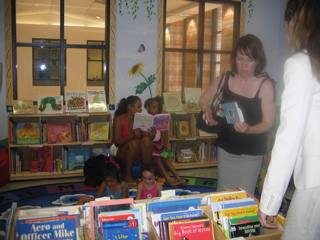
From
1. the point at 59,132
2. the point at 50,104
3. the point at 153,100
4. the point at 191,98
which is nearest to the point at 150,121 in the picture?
the point at 153,100

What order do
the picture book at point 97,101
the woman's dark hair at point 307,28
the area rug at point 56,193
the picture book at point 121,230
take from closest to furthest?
the woman's dark hair at point 307,28
the picture book at point 121,230
the area rug at point 56,193
the picture book at point 97,101

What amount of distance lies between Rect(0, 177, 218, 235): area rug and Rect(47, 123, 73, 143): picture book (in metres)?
0.65

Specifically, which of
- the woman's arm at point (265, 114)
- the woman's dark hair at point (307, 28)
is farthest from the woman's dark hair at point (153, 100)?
the woman's dark hair at point (307, 28)

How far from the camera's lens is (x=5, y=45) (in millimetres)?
4586

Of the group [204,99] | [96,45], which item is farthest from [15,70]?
[204,99]

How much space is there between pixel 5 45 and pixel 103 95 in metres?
1.46

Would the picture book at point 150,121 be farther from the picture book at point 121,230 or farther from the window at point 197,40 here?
the picture book at point 121,230

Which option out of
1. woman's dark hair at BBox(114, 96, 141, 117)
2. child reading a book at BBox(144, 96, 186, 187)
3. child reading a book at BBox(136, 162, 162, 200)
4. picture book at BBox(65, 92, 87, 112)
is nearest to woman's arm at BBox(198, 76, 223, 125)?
child reading a book at BBox(136, 162, 162, 200)

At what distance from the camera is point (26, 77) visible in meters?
4.73

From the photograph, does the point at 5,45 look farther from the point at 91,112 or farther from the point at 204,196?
the point at 204,196

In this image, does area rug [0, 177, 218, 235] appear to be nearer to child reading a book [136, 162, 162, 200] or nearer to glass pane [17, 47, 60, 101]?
child reading a book [136, 162, 162, 200]

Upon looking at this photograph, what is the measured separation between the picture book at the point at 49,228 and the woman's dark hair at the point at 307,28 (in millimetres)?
1157

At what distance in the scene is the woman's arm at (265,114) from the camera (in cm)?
198

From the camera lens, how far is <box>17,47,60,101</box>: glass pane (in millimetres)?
4758
